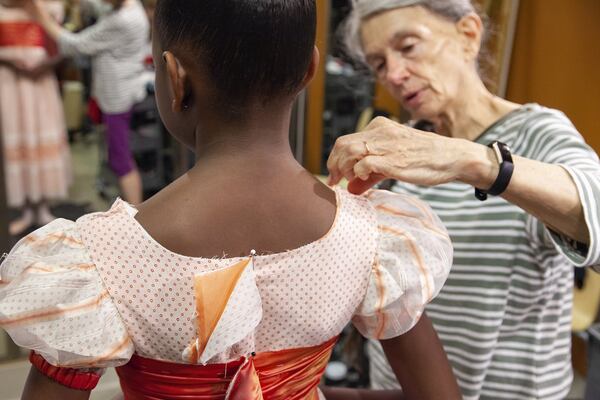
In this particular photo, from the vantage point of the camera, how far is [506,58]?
2811mm

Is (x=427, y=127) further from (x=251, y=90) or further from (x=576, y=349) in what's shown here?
(x=576, y=349)

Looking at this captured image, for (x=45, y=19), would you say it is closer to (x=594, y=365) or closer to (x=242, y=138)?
(x=242, y=138)

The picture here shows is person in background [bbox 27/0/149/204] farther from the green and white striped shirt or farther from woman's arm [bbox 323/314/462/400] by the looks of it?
woman's arm [bbox 323/314/462/400]

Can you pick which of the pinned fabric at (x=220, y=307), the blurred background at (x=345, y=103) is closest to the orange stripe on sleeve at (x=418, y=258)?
the pinned fabric at (x=220, y=307)

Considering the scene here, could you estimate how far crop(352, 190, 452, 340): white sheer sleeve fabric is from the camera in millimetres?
756

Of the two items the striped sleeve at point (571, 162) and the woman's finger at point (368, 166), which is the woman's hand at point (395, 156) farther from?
the striped sleeve at point (571, 162)

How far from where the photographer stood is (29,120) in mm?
2877

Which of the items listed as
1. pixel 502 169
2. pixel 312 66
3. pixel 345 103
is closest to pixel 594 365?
pixel 502 169

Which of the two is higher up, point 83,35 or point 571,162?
point 571,162

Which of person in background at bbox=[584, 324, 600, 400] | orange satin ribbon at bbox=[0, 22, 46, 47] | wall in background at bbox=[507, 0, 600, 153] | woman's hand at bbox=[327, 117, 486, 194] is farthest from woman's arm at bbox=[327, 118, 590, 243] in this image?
orange satin ribbon at bbox=[0, 22, 46, 47]

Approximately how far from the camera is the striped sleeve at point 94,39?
9.40 feet

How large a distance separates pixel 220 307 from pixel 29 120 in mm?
2590

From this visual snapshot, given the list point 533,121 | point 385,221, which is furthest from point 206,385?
point 533,121

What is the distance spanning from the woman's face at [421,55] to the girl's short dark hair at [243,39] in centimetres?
60
